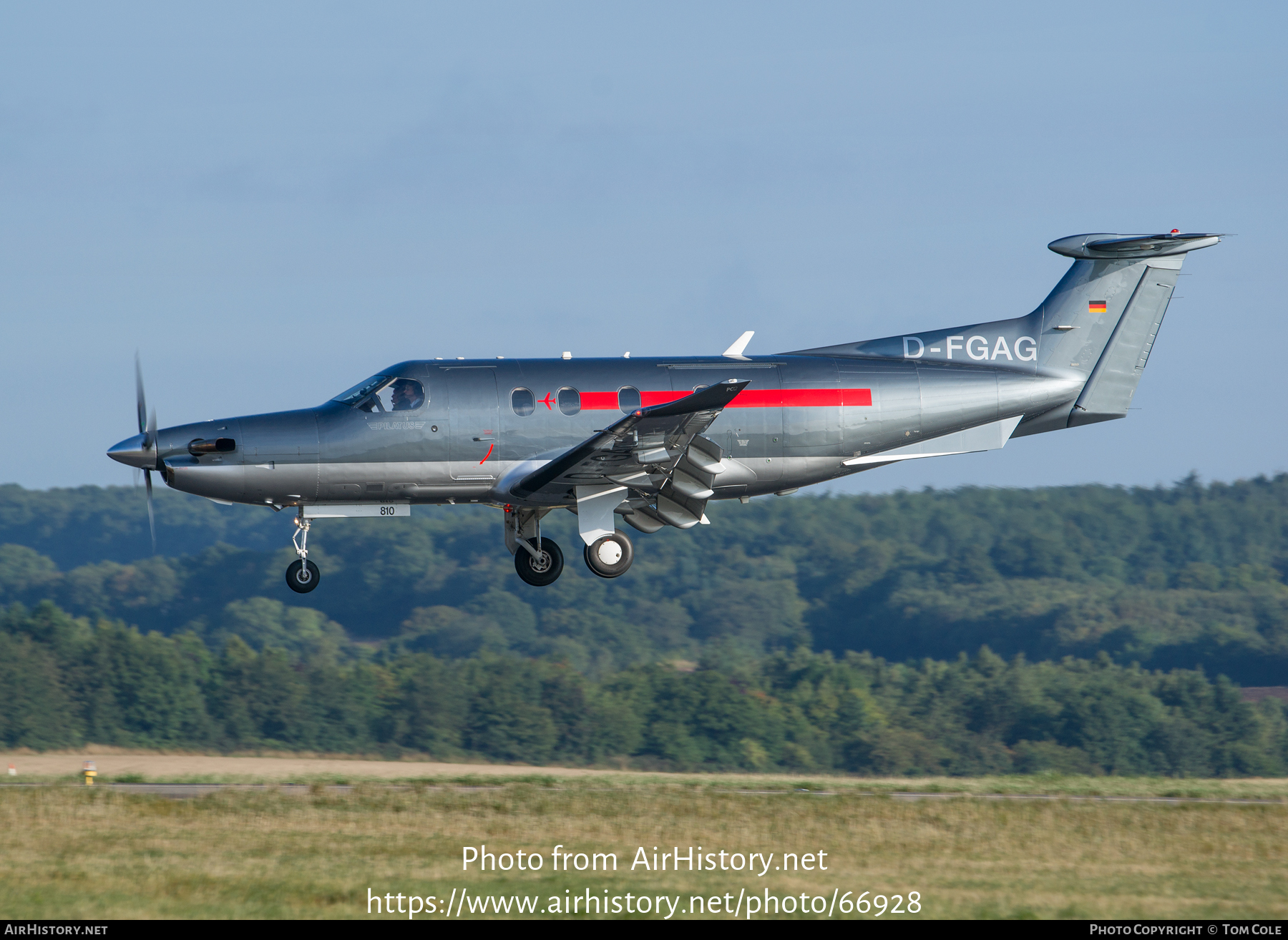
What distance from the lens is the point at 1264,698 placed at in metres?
87.8

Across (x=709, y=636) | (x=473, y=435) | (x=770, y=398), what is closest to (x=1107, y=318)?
(x=770, y=398)

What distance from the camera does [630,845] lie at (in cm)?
1773

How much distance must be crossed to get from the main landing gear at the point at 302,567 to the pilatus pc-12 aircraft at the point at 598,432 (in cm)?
4

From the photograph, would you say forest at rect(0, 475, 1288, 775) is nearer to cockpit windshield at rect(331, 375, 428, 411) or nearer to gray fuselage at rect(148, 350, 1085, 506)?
gray fuselage at rect(148, 350, 1085, 506)

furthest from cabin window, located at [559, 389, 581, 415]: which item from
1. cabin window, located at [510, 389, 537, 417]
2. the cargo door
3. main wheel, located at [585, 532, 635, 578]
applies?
main wheel, located at [585, 532, 635, 578]

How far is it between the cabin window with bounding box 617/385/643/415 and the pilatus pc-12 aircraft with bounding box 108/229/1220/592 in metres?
0.03

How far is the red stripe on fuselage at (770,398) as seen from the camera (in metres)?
22.9

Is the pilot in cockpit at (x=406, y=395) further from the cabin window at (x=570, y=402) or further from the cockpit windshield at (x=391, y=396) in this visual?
the cabin window at (x=570, y=402)

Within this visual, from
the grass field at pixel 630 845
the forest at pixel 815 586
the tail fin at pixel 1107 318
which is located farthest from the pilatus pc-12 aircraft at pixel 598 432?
the forest at pixel 815 586

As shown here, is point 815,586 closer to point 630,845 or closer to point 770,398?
point 770,398

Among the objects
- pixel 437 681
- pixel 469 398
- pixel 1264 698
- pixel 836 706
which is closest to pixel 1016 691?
pixel 836 706

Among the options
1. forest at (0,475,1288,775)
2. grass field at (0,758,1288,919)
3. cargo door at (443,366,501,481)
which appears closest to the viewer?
grass field at (0,758,1288,919)

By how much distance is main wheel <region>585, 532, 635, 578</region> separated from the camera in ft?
75.9

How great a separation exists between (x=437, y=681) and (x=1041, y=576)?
5649cm
